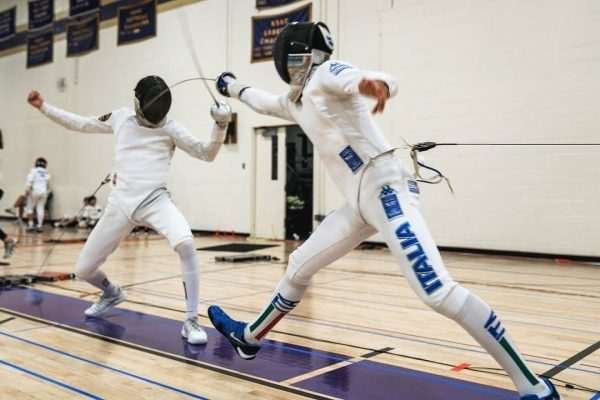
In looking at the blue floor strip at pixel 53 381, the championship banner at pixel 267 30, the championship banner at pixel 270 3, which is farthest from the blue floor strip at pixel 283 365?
the championship banner at pixel 270 3

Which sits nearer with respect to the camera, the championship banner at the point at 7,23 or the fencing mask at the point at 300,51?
the fencing mask at the point at 300,51

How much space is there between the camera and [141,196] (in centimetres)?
306

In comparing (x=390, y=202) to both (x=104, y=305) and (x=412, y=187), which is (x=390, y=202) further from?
(x=104, y=305)

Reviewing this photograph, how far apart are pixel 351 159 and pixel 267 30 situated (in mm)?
7573

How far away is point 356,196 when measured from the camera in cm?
202

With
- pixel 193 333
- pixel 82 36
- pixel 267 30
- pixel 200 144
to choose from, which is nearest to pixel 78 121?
pixel 200 144

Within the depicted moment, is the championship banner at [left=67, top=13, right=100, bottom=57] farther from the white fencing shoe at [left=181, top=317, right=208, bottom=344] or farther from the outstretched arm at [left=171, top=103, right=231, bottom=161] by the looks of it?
the white fencing shoe at [left=181, top=317, right=208, bottom=344]

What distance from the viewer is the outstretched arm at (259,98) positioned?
2312 mm

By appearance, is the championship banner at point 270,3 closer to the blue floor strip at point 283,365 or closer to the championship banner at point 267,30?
the championship banner at point 267,30

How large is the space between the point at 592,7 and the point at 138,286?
578 cm

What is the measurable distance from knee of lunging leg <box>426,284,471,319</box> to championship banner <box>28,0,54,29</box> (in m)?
13.1

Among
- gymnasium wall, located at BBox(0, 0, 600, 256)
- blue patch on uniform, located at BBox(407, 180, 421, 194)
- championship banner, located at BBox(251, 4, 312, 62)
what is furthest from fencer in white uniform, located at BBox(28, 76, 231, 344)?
championship banner, located at BBox(251, 4, 312, 62)

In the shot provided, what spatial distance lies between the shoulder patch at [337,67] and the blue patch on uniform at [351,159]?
11.0 inches

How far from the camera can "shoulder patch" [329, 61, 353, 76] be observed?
1919mm
